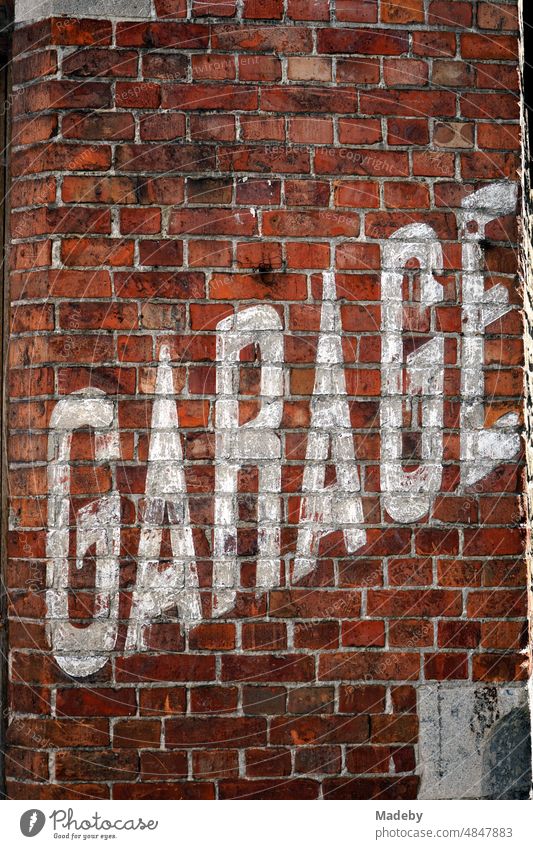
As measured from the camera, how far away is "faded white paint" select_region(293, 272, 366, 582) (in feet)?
6.95

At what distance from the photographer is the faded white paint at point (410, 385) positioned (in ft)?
7.04

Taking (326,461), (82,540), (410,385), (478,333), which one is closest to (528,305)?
(478,333)

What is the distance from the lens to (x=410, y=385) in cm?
216

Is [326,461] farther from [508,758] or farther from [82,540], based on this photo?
[508,758]

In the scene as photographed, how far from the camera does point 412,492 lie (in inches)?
84.5

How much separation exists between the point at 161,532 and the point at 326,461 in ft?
1.59

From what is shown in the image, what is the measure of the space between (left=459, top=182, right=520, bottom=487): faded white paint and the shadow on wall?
0.66 m

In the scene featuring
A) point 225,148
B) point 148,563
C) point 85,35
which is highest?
point 85,35

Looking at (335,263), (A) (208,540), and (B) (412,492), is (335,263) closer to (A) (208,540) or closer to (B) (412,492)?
(B) (412,492)

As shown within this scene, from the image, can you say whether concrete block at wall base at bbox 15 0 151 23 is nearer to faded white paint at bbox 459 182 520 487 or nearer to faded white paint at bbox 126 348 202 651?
faded white paint at bbox 126 348 202 651

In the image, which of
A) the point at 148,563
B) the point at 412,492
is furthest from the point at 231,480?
the point at 412,492

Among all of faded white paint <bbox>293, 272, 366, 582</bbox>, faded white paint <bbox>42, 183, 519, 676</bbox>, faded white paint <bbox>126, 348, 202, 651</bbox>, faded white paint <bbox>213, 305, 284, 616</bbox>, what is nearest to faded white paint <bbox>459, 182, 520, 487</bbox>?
faded white paint <bbox>42, 183, 519, 676</bbox>

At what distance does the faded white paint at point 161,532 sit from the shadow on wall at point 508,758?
0.87 meters

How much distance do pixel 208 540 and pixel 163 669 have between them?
0.36m
